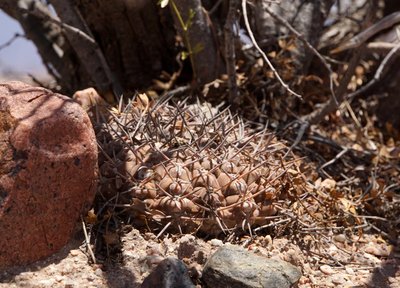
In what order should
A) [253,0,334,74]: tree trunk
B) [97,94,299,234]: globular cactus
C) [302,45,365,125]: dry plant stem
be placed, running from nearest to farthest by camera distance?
[97,94,299,234]: globular cactus, [302,45,365,125]: dry plant stem, [253,0,334,74]: tree trunk

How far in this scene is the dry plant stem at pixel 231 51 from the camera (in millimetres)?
3754

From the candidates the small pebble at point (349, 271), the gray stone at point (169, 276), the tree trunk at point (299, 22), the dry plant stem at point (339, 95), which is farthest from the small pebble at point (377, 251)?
the tree trunk at point (299, 22)

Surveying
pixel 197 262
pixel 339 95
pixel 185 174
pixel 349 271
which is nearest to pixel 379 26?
pixel 339 95

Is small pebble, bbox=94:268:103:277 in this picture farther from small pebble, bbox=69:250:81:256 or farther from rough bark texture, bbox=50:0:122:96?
rough bark texture, bbox=50:0:122:96

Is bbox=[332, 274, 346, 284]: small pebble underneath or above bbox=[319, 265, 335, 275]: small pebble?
underneath

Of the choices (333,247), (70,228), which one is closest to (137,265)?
(70,228)

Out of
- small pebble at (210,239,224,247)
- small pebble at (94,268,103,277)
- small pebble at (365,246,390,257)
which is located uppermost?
small pebble at (94,268,103,277)

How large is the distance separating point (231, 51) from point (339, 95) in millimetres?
826

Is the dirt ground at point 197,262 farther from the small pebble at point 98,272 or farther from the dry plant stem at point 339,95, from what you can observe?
the dry plant stem at point 339,95

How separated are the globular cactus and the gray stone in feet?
1.31

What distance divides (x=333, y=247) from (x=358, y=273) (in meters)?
0.21

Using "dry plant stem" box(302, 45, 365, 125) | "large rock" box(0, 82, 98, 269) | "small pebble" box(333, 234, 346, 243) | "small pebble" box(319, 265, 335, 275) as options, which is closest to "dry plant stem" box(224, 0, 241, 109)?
"dry plant stem" box(302, 45, 365, 125)

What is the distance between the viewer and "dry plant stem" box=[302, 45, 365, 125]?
4164mm

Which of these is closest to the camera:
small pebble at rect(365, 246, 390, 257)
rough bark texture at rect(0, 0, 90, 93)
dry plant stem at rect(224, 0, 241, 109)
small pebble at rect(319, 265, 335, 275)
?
small pebble at rect(319, 265, 335, 275)
